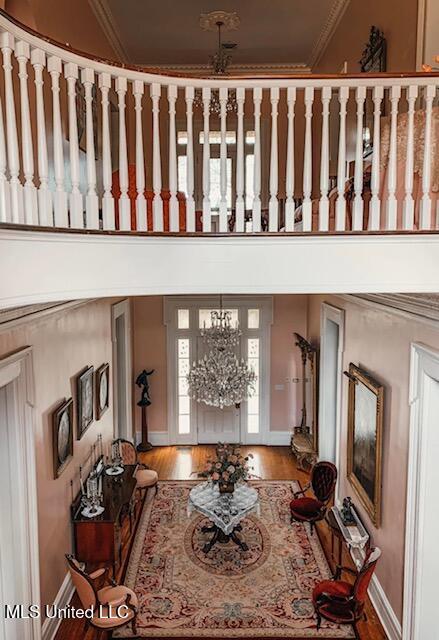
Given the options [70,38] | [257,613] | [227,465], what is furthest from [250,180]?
[257,613]

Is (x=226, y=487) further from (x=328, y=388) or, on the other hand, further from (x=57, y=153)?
(x=57, y=153)

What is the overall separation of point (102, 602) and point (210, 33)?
761cm

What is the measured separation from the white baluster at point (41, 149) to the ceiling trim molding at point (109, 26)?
4.93 metres

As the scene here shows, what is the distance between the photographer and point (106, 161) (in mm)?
2699

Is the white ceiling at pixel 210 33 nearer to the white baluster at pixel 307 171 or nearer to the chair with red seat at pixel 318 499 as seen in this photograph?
the white baluster at pixel 307 171

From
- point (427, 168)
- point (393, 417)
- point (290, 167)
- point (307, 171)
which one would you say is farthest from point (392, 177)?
point (393, 417)

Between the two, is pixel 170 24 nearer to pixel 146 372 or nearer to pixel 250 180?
pixel 250 180

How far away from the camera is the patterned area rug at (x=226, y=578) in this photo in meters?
4.71

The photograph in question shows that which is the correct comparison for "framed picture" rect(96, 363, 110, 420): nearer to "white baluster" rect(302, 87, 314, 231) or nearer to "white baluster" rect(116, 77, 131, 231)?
"white baluster" rect(116, 77, 131, 231)

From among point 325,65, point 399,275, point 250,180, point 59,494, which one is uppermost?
point 325,65

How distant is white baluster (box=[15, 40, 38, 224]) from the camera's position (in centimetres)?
227

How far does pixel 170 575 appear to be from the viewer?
218 inches

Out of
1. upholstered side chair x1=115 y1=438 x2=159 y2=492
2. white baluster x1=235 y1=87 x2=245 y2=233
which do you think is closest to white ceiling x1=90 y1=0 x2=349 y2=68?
white baluster x1=235 y1=87 x2=245 y2=233

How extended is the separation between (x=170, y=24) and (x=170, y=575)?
743 centimetres
